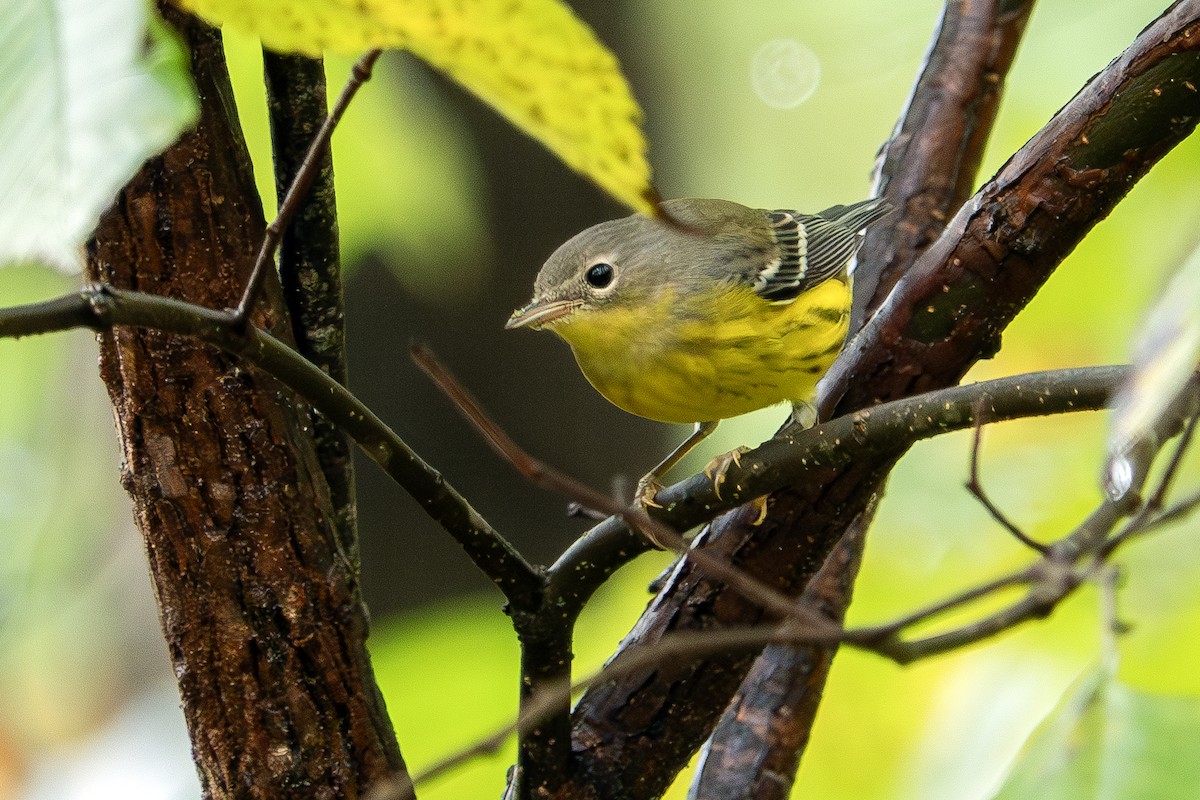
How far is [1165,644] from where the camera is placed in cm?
94

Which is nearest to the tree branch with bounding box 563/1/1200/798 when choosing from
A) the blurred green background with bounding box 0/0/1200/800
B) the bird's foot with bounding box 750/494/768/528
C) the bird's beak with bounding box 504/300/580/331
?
the bird's foot with bounding box 750/494/768/528

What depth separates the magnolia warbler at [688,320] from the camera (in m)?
1.36

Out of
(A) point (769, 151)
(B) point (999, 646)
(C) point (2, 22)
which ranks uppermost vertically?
(A) point (769, 151)

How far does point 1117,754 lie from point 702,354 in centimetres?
96

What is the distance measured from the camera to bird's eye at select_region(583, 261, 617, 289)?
143cm

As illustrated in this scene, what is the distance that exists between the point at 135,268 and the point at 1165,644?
0.86 meters

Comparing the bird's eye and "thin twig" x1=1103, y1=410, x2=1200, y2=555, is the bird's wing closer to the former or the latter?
the bird's eye

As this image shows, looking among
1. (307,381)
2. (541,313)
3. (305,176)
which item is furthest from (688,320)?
(305,176)

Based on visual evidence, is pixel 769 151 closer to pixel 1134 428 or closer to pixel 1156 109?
pixel 1156 109

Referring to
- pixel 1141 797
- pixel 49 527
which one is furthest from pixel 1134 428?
pixel 49 527

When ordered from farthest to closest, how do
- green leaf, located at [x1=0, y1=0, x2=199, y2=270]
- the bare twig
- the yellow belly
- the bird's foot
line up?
the yellow belly < the bird's foot < the bare twig < green leaf, located at [x1=0, y1=0, x2=199, y2=270]

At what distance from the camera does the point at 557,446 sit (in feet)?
8.66

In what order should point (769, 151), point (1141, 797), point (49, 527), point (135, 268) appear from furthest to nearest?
point (769, 151) < point (49, 527) < point (135, 268) < point (1141, 797)

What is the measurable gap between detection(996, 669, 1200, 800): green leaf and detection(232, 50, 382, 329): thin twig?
349 mm
